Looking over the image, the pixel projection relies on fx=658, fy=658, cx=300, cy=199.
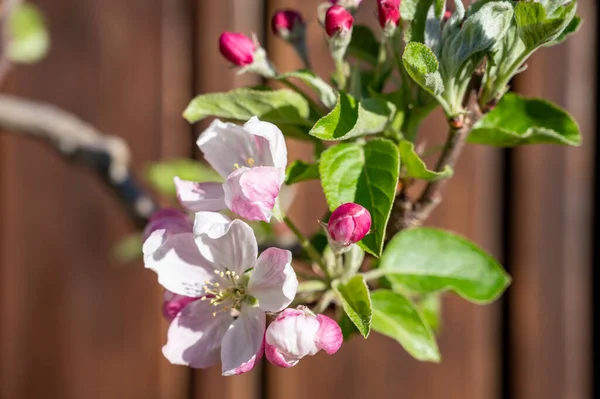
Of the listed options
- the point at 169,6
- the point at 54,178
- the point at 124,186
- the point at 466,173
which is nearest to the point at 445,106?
the point at 124,186

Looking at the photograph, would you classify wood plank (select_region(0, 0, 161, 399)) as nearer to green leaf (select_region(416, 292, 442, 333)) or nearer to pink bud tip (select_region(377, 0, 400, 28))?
green leaf (select_region(416, 292, 442, 333))

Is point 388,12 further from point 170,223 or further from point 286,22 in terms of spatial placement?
point 170,223

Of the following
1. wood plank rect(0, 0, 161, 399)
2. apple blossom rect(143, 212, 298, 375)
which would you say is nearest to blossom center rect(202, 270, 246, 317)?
apple blossom rect(143, 212, 298, 375)

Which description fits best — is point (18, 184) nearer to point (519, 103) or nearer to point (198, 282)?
point (198, 282)

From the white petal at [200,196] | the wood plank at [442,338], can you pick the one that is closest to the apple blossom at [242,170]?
the white petal at [200,196]

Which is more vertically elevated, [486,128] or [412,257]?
[486,128]
